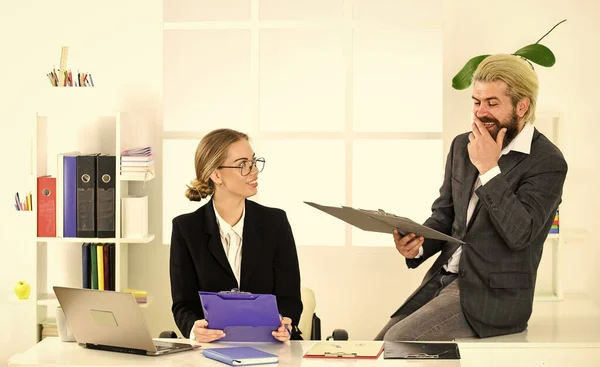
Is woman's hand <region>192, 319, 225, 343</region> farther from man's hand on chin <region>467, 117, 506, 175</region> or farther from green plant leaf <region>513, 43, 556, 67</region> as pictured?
green plant leaf <region>513, 43, 556, 67</region>

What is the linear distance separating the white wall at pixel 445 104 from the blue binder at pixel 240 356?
8.78 feet

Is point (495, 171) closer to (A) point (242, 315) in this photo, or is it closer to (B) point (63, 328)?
(A) point (242, 315)

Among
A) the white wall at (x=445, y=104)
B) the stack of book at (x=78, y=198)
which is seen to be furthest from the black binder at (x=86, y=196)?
the white wall at (x=445, y=104)

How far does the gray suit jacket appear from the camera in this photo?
396cm

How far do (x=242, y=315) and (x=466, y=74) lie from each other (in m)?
2.46

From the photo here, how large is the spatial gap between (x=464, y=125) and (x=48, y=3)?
2.72 metres

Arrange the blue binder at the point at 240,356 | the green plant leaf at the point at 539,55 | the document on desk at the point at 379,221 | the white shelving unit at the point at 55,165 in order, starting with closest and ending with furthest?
the blue binder at the point at 240,356
the document on desk at the point at 379,221
the green plant leaf at the point at 539,55
the white shelving unit at the point at 55,165

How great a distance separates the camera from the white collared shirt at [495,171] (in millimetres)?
3988

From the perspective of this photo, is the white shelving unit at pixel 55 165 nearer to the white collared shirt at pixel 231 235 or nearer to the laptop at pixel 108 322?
the white collared shirt at pixel 231 235

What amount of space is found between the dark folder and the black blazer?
0.64m

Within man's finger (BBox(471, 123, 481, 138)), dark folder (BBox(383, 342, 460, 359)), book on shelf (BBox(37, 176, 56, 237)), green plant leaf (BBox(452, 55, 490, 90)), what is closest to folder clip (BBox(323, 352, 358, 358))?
dark folder (BBox(383, 342, 460, 359))

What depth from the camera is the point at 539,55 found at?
16.9 ft

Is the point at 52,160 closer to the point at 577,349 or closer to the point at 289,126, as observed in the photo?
the point at 289,126

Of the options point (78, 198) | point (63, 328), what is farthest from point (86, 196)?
point (63, 328)
